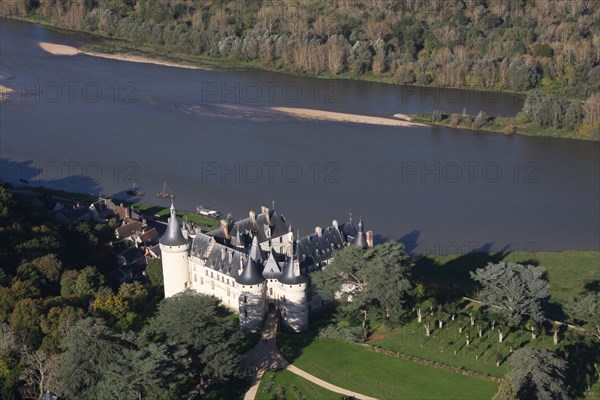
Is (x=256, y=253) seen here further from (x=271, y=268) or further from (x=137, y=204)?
(x=137, y=204)

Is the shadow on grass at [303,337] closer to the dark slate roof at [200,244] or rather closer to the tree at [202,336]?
the tree at [202,336]

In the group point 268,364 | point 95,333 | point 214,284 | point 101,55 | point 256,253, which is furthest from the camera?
point 101,55

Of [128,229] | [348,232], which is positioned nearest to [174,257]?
[348,232]

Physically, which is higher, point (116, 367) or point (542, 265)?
point (116, 367)

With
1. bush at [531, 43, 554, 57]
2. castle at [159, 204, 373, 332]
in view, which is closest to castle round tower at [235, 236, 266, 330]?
castle at [159, 204, 373, 332]

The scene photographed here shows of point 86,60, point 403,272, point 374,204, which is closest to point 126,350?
point 403,272

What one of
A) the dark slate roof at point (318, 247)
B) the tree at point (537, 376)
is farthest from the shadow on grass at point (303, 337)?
the tree at point (537, 376)

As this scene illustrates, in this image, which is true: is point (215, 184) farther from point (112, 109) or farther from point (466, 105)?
point (466, 105)
